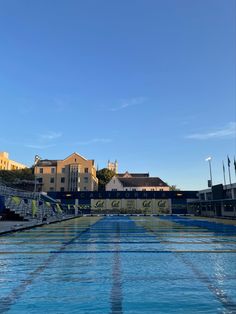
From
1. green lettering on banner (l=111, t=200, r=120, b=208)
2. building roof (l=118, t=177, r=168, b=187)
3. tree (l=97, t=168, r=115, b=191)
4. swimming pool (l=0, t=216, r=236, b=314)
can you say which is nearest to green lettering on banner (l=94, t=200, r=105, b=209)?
green lettering on banner (l=111, t=200, r=120, b=208)

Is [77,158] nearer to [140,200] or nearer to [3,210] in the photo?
[140,200]

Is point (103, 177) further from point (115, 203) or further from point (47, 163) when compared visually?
point (115, 203)

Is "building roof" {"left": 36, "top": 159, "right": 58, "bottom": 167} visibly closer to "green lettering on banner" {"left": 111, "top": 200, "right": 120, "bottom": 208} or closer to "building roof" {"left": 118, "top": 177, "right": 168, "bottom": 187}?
"building roof" {"left": 118, "top": 177, "right": 168, "bottom": 187}

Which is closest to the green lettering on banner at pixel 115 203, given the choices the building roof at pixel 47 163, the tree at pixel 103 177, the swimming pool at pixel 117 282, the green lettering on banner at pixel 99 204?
the green lettering on banner at pixel 99 204

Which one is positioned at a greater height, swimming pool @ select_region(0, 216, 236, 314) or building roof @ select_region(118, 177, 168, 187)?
building roof @ select_region(118, 177, 168, 187)

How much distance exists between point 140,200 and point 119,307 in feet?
245

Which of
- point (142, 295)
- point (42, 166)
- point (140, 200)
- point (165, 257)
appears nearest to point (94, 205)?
point (140, 200)

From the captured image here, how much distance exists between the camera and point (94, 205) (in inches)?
3147

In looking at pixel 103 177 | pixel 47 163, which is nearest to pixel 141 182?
pixel 103 177

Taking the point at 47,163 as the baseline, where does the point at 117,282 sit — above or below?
below

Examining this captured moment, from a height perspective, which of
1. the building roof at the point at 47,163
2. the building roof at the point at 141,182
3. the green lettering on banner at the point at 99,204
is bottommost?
the green lettering on banner at the point at 99,204

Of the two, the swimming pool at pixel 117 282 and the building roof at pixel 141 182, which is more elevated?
the building roof at pixel 141 182

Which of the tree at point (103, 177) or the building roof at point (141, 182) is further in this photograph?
the tree at point (103, 177)

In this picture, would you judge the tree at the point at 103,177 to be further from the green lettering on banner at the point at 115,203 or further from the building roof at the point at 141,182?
the green lettering on banner at the point at 115,203
